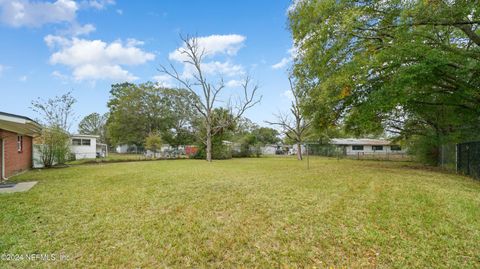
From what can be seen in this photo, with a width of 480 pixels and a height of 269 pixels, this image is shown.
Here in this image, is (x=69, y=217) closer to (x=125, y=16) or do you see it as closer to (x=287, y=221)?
(x=287, y=221)

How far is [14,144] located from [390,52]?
1688 cm

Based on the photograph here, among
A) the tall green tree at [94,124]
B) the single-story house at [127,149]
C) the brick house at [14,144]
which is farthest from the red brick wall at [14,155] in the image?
the tall green tree at [94,124]

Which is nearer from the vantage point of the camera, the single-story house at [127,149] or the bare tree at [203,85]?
the bare tree at [203,85]

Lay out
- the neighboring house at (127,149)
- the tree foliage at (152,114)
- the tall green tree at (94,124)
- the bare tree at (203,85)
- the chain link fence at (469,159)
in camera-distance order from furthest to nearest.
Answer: the tall green tree at (94,124), the neighboring house at (127,149), the tree foliage at (152,114), the bare tree at (203,85), the chain link fence at (469,159)

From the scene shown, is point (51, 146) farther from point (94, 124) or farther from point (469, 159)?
point (94, 124)

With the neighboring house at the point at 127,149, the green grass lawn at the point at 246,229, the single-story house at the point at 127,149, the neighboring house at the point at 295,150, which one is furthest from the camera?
the neighboring house at the point at 295,150

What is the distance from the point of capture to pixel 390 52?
27.3 ft

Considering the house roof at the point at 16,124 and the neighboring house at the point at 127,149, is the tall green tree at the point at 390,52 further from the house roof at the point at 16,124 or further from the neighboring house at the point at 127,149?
the neighboring house at the point at 127,149

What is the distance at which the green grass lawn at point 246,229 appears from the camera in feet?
9.30

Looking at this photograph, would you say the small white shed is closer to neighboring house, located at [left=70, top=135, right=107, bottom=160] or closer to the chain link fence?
neighboring house, located at [left=70, top=135, right=107, bottom=160]

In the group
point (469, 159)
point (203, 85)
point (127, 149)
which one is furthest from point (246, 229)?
point (127, 149)

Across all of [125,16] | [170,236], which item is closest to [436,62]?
[170,236]

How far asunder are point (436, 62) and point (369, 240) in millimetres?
7710

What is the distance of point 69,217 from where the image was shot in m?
4.20
